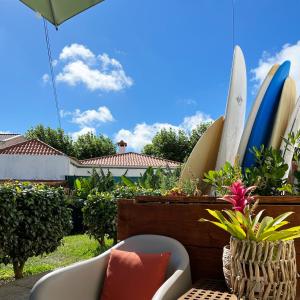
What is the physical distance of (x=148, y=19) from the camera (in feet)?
37.4

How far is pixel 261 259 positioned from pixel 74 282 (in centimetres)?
118

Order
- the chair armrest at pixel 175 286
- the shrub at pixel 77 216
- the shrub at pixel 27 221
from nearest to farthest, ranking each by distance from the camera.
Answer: the chair armrest at pixel 175 286 < the shrub at pixel 27 221 < the shrub at pixel 77 216

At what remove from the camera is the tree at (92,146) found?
114ft

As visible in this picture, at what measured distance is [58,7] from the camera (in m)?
4.48

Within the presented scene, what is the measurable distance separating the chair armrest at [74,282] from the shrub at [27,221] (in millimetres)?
2483

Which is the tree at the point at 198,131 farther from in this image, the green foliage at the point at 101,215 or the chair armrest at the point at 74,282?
the chair armrest at the point at 74,282

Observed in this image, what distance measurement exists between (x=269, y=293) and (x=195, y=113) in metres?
35.5

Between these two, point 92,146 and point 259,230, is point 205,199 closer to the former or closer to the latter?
point 259,230

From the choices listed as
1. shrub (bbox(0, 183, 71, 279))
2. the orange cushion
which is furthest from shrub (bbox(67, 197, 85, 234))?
the orange cushion

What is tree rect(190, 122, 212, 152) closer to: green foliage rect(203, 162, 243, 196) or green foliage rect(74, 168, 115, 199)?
green foliage rect(74, 168, 115, 199)

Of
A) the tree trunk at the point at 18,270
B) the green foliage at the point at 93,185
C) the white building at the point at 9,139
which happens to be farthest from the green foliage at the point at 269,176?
the white building at the point at 9,139

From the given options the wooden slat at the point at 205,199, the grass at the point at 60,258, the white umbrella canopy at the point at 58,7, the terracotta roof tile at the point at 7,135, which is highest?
the terracotta roof tile at the point at 7,135

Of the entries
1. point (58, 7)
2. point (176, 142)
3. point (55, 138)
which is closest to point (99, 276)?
point (58, 7)

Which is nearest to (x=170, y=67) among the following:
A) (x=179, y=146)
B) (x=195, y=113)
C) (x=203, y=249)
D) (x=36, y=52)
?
(x=36, y=52)
